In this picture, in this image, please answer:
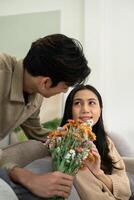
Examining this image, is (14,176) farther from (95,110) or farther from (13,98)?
(95,110)

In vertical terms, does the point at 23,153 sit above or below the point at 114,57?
below

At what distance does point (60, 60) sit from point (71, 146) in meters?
0.41

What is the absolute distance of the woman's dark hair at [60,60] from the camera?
1.38 m

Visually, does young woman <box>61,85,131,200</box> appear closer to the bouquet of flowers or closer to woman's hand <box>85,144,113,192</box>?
woman's hand <box>85,144,113,192</box>

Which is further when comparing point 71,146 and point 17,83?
point 17,83

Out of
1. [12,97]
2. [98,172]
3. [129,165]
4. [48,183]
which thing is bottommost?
[129,165]

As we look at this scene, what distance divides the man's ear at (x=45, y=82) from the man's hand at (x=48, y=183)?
437 millimetres

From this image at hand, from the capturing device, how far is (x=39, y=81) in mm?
1465

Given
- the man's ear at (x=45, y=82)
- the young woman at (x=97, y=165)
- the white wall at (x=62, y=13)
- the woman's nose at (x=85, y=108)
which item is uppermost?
the white wall at (x=62, y=13)

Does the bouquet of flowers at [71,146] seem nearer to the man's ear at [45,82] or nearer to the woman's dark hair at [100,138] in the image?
the man's ear at [45,82]

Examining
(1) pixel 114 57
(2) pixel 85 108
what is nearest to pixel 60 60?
(2) pixel 85 108

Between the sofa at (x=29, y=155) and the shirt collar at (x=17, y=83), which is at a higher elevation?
the shirt collar at (x=17, y=83)

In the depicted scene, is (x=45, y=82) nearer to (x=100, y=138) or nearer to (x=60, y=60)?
(x=60, y=60)

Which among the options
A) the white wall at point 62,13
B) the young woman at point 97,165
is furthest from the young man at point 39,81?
the white wall at point 62,13
